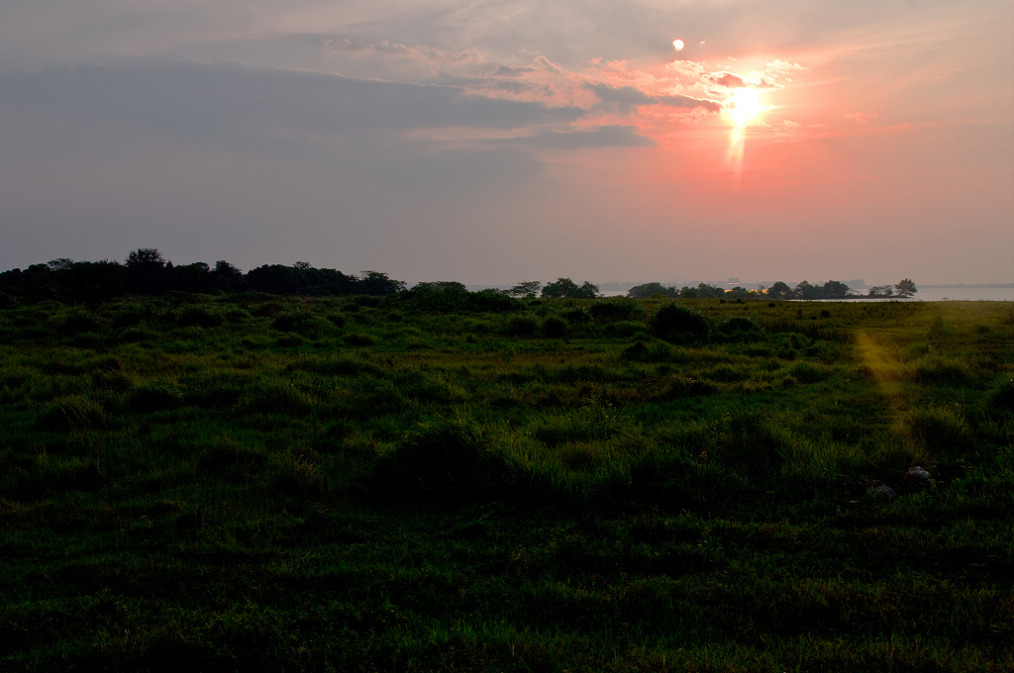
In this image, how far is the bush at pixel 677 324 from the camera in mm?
19875

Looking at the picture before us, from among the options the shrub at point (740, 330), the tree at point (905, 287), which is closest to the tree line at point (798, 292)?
the tree at point (905, 287)

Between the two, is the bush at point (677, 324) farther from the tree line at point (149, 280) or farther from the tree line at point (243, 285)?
the tree line at point (149, 280)

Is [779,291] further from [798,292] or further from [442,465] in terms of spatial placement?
[442,465]

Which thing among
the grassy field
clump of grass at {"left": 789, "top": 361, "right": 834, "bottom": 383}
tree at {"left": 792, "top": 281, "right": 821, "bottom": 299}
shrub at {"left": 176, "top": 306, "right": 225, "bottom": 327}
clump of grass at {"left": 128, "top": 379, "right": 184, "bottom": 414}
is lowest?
the grassy field

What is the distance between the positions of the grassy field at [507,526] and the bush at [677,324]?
27.2 feet

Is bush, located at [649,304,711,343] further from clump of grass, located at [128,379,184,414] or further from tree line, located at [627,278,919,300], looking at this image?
tree line, located at [627,278,919,300]

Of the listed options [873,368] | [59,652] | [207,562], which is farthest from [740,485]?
[873,368]

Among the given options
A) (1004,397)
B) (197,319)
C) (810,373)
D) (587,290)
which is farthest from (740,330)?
(587,290)

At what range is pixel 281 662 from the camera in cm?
340

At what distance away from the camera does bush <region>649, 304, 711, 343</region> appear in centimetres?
1988

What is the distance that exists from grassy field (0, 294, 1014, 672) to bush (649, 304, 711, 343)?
8291 mm

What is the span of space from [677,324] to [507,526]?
16628mm

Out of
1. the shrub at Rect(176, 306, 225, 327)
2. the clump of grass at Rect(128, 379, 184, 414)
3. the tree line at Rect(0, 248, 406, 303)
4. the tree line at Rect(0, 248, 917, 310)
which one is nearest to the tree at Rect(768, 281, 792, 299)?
the tree line at Rect(0, 248, 917, 310)

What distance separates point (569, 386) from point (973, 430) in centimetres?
622
